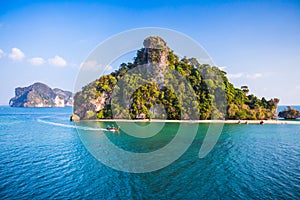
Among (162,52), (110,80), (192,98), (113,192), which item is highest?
(162,52)

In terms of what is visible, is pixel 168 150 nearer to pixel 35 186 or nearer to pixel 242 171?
pixel 242 171

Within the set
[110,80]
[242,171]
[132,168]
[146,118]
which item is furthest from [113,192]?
[110,80]

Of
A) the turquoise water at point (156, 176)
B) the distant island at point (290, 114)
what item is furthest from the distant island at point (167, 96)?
the turquoise water at point (156, 176)

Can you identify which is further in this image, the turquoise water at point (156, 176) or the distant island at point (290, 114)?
the distant island at point (290, 114)

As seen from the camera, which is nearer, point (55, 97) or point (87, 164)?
point (87, 164)

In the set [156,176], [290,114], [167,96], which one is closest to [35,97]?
[167,96]

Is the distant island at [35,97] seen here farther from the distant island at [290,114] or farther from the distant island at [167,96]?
the distant island at [290,114]

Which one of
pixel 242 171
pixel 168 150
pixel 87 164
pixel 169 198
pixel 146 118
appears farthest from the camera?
pixel 146 118

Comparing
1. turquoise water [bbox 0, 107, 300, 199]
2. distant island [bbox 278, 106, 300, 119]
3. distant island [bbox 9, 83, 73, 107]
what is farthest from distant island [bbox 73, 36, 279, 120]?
distant island [bbox 9, 83, 73, 107]

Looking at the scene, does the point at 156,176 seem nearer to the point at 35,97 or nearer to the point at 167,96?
the point at 167,96
